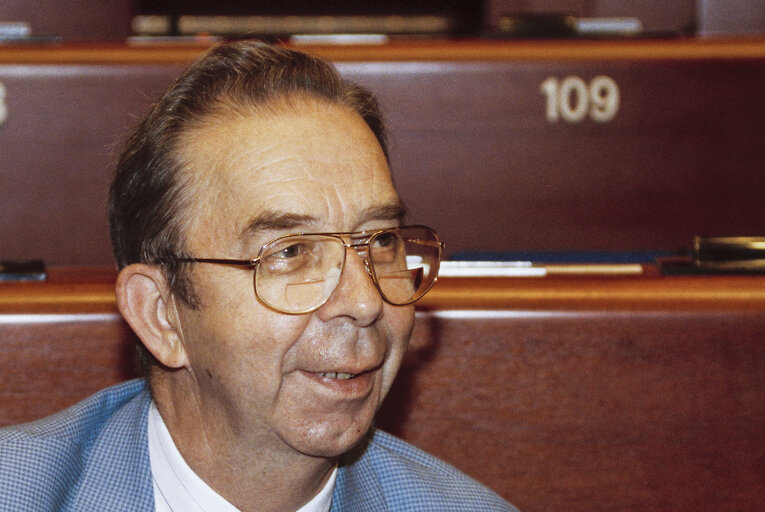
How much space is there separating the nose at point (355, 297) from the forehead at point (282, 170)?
51mm

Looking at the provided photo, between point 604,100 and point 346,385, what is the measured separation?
1.04 meters

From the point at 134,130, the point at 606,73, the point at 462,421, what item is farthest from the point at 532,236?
the point at 134,130

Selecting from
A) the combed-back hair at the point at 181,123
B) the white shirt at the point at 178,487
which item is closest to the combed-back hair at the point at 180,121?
the combed-back hair at the point at 181,123

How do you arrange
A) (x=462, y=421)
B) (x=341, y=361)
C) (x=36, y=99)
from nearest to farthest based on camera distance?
(x=341, y=361) < (x=462, y=421) < (x=36, y=99)

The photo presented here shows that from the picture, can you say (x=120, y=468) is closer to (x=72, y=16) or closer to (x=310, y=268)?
(x=310, y=268)

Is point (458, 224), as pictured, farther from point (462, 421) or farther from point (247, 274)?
point (247, 274)

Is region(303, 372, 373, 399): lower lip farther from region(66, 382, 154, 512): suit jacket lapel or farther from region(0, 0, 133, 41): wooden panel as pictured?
region(0, 0, 133, 41): wooden panel

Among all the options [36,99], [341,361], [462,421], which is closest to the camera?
[341,361]

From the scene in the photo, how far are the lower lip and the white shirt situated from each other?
0.59 ft

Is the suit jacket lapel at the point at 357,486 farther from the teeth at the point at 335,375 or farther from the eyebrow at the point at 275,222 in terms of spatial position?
the eyebrow at the point at 275,222

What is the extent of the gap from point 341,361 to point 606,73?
1046mm

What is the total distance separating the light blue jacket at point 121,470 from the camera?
1049 mm

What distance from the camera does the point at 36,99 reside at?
179cm

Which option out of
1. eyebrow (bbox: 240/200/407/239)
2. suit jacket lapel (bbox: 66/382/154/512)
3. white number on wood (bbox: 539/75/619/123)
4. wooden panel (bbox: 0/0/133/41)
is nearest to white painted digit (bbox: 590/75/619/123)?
white number on wood (bbox: 539/75/619/123)
